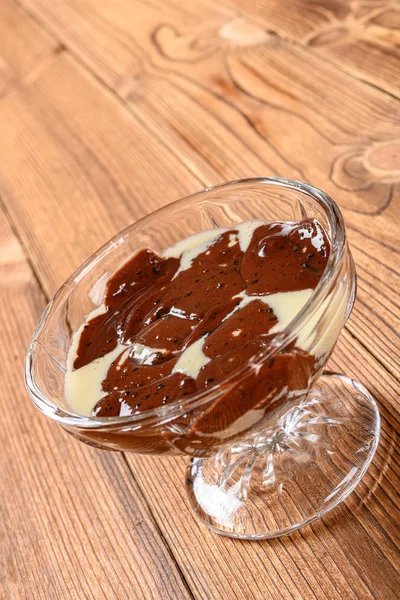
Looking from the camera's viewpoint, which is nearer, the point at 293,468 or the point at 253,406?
the point at 253,406

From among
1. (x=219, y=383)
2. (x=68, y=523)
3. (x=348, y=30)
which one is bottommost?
(x=68, y=523)

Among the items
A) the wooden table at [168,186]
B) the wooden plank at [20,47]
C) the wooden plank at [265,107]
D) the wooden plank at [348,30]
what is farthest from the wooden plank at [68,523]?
the wooden plank at [20,47]

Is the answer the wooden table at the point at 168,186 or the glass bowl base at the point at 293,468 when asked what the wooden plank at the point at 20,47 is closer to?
the wooden table at the point at 168,186

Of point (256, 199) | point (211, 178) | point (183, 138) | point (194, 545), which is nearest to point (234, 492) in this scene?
point (194, 545)

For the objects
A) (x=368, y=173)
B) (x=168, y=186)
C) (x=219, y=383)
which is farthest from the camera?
(x=168, y=186)

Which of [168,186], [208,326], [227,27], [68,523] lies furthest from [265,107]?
[68,523]

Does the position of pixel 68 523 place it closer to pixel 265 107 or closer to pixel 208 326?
pixel 208 326

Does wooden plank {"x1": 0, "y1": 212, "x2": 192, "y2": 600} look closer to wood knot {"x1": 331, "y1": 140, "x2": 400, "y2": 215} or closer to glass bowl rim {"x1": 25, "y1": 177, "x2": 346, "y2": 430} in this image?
glass bowl rim {"x1": 25, "y1": 177, "x2": 346, "y2": 430}

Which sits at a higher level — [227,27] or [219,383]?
[219,383]

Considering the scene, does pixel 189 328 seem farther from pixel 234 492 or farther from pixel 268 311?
pixel 234 492
